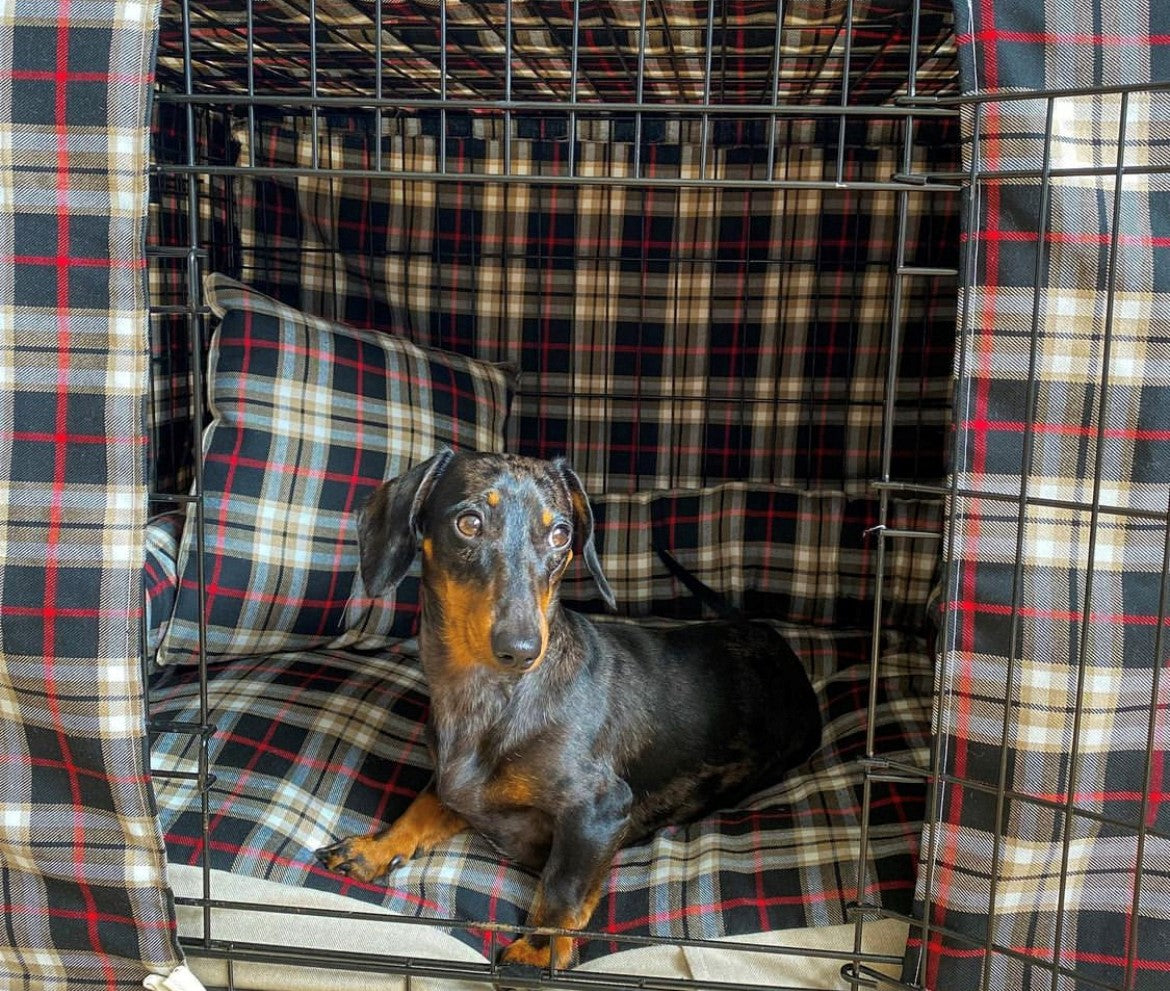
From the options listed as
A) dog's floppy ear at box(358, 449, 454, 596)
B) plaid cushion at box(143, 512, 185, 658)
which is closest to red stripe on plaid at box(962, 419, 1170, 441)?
dog's floppy ear at box(358, 449, 454, 596)

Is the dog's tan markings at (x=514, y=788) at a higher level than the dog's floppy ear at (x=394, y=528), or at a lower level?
lower

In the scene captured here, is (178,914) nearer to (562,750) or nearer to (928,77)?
(562,750)

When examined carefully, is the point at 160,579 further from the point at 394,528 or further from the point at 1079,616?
the point at 1079,616

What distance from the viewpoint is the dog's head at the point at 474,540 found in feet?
5.47

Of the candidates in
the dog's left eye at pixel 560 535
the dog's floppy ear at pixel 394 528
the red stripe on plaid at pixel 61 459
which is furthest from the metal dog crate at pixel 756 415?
the dog's left eye at pixel 560 535

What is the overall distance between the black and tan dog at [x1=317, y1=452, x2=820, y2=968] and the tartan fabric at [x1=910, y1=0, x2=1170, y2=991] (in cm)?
56

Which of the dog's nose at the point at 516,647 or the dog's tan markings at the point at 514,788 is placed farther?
the dog's tan markings at the point at 514,788

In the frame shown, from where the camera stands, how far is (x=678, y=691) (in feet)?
6.72

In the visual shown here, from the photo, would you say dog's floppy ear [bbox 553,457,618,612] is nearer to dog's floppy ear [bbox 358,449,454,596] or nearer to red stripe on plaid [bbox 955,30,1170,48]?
dog's floppy ear [bbox 358,449,454,596]

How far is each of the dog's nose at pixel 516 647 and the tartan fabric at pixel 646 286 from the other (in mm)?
1311

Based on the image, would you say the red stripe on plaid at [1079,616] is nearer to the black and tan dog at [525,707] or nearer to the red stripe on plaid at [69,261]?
the black and tan dog at [525,707]

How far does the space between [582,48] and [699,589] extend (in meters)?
1.22

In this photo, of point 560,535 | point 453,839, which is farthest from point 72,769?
point 560,535

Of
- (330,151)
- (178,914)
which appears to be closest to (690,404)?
(330,151)
